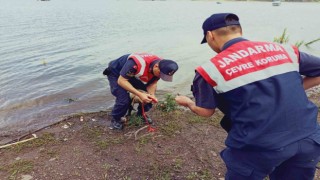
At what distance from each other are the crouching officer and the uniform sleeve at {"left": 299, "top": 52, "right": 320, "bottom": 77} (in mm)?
2215

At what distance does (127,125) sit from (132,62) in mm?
1558

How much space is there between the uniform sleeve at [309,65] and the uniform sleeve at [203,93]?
29.7 inches

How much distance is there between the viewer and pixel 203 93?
239 cm

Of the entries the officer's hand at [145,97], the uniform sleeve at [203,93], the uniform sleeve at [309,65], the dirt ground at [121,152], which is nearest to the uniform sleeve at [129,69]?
the officer's hand at [145,97]

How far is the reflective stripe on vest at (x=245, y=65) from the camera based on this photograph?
2145mm

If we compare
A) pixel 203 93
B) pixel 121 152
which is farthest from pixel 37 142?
pixel 203 93

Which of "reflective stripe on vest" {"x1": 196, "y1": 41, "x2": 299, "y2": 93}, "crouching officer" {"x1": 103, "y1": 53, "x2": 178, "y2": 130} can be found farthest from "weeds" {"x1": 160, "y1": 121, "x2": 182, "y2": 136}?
"reflective stripe on vest" {"x1": 196, "y1": 41, "x2": 299, "y2": 93}

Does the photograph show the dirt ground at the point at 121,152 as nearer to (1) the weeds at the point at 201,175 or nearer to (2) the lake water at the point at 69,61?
(1) the weeds at the point at 201,175

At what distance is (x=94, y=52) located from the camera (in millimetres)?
14938

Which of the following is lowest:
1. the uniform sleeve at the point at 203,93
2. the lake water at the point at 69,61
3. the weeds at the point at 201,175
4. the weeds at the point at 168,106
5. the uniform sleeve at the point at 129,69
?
the lake water at the point at 69,61

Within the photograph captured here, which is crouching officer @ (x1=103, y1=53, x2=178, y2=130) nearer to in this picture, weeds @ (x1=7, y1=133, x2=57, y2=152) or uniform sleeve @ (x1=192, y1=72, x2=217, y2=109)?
weeds @ (x1=7, y1=133, x2=57, y2=152)

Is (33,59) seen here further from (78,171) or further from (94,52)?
(78,171)

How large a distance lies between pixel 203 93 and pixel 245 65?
0.41 m

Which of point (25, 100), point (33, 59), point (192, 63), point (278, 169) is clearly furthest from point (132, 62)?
point (33, 59)
